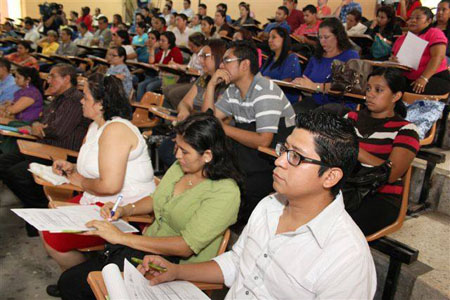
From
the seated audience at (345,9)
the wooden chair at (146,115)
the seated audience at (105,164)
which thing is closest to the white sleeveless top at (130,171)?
the seated audience at (105,164)

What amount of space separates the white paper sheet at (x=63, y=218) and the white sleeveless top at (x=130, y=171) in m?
0.28

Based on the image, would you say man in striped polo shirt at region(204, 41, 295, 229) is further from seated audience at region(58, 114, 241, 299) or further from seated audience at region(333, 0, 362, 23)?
seated audience at region(333, 0, 362, 23)

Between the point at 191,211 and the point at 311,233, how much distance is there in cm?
62

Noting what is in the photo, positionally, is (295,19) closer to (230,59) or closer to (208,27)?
(208,27)

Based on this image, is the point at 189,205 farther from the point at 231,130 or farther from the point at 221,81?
the point at 221,81

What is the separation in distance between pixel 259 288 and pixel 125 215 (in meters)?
0.86

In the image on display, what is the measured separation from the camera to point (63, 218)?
1618 millimetres

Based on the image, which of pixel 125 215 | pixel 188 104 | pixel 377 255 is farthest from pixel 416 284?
pixel 188 104

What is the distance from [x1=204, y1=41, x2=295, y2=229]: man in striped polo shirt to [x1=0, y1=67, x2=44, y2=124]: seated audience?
7.28ft

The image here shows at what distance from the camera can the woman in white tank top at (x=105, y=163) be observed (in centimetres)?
195

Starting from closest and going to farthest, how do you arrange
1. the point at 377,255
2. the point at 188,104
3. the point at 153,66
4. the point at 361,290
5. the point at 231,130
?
the point at 361,290 → the point at 377,255 → the point at 231,130 → the point at 188,104 → the point at 153,66

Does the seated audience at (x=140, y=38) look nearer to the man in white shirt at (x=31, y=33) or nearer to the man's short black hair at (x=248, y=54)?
the man in white shirt at (x=31, y=33)

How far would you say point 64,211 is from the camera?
1717 mm

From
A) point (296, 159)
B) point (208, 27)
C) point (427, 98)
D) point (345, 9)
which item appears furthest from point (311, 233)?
point (208, 27)
